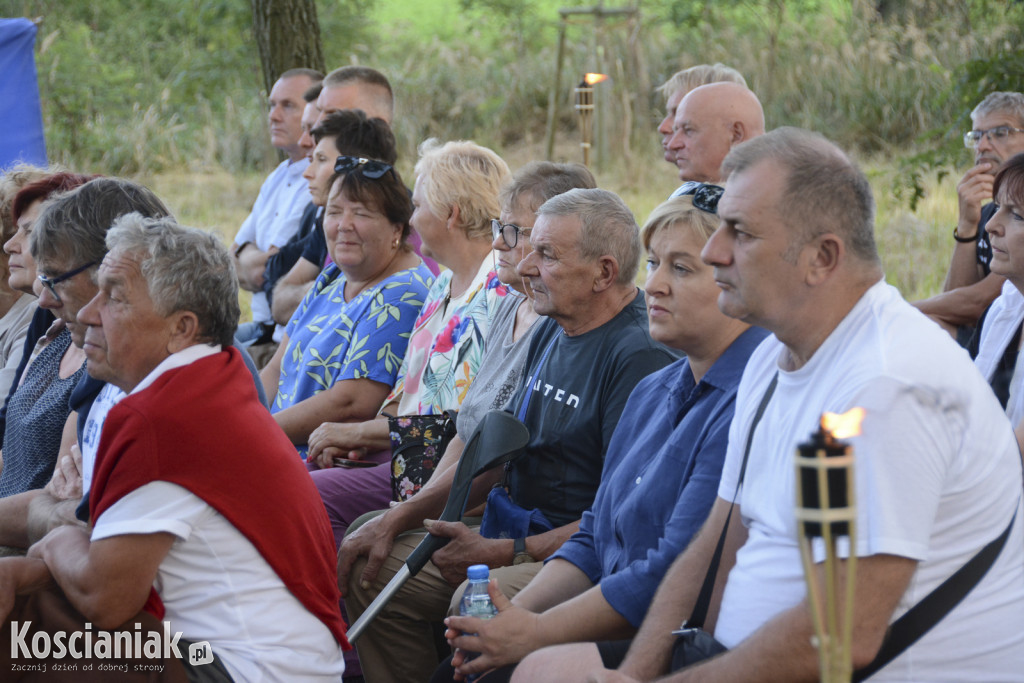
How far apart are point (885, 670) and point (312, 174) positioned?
13.1 ft

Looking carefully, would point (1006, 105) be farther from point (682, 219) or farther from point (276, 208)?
point (276, 208)

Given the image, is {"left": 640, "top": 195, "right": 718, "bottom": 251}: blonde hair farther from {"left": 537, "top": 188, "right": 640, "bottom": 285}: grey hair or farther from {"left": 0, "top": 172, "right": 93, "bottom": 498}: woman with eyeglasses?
{"left": 0, "top": 172, "right": 93, "bottom": 498}: woman with eyeglasses

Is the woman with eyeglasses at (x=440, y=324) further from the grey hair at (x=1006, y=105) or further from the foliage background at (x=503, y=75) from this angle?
the foliage background at (x=503, y=75)

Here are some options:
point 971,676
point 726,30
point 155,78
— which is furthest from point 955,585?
point 155,78

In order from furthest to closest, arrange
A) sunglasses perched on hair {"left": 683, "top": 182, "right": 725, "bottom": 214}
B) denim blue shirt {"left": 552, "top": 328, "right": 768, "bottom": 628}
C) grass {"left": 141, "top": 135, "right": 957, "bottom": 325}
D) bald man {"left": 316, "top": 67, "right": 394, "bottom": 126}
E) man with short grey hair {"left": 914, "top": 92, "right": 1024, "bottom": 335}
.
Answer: grass {"left": 141, "top": 135, "right": 957, "bottom": 325} → bald man {"left": 316, "top": 67, "right": 394, "bottom": 126} → man with short grey hair {"left": 914, "top": 92, "right": 1024, "bottom": 335} → sunglasses perched on hair {"left": 683, "top": 182, "right": 725, "bottom": 214} → denim blue shirt {"left": 552, "top": 328, "right": 768, "bottom": 628}

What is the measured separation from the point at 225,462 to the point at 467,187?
6.68 feet

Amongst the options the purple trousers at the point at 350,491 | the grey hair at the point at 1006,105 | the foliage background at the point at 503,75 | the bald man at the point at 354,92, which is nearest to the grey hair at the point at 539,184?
the purple trousers at the point at 350,491

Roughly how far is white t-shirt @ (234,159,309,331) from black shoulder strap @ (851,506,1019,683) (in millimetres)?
4429

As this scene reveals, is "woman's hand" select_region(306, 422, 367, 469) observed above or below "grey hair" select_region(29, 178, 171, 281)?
below

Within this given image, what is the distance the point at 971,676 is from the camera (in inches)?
72.5

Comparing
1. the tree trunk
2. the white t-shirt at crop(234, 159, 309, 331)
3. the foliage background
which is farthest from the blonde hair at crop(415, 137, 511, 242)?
the foliage background

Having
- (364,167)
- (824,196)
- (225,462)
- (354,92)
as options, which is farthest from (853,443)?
(354,92)

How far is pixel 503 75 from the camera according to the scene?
15562 mm

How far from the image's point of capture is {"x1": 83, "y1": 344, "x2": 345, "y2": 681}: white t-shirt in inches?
86.3
